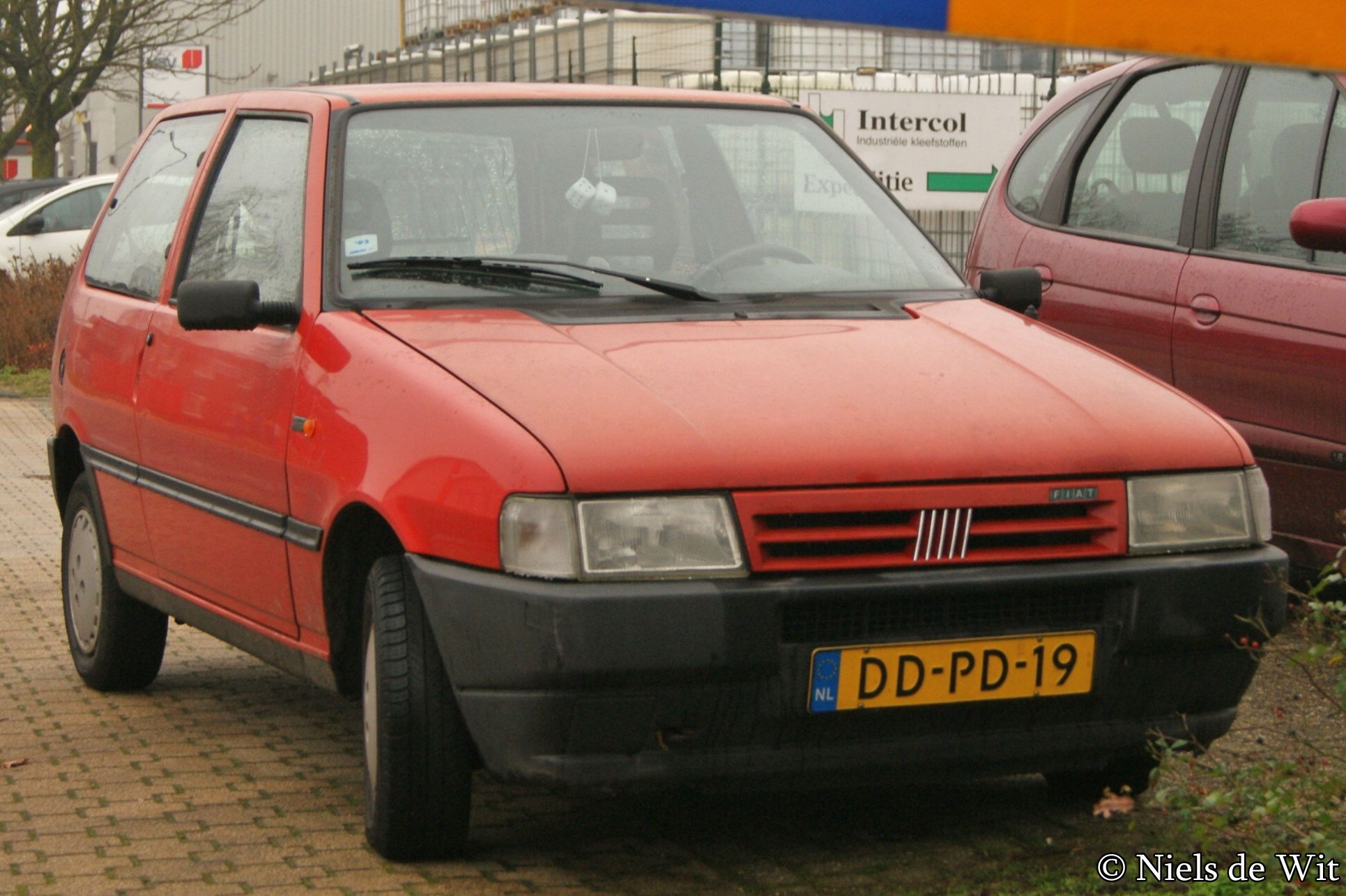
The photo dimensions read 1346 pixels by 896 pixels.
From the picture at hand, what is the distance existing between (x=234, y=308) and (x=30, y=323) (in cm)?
1571

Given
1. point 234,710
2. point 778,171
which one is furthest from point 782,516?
point 234,710

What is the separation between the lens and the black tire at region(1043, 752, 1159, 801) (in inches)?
187

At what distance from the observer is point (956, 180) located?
15.7m

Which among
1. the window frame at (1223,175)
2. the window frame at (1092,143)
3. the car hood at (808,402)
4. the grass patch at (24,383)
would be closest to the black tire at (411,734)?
the car hood at (808,402)

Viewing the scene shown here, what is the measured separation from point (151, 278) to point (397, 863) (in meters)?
2.36

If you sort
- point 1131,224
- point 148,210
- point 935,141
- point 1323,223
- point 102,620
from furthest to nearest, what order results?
point 935,141 < point 1131,224 < point 148,210 < point 102,620 < point 1323,223

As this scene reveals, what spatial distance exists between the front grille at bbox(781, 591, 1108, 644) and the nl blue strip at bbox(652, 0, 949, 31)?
1.92 meters

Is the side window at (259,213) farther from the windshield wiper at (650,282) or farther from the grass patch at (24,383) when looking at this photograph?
the grass patch at (24,383)

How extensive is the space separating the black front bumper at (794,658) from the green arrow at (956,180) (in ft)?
37.9

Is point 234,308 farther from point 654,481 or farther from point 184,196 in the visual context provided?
point 654,481

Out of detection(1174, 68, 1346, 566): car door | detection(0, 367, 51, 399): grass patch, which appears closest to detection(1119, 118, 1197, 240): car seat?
detection(1174, 68, 1346, 566): car door

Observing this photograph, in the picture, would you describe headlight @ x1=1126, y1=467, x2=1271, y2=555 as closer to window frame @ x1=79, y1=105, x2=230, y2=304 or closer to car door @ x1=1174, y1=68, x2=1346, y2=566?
car door @ x1=1174, y1=68, x2=1346, y2=566

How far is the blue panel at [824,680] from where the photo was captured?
3947mm

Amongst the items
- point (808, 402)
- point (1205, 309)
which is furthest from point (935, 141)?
point (808, 402)
